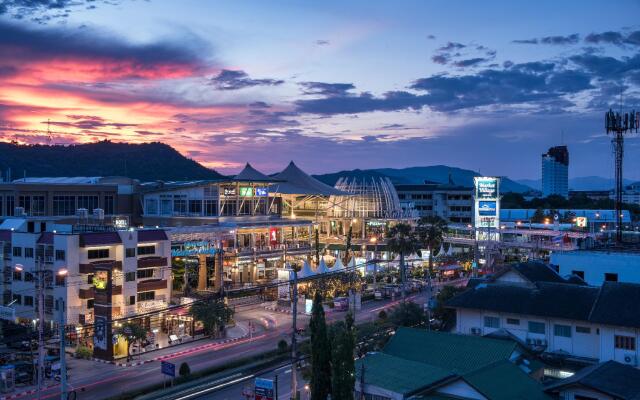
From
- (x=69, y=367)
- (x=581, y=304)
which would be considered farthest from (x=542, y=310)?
(x=69, y=367)

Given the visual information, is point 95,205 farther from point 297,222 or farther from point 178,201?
point 297,222

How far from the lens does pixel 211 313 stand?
45.5m

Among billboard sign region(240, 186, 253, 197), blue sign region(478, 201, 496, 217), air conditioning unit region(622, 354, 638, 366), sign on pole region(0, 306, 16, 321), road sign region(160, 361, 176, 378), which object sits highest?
billboard sign region(240, 186, 253, 197)

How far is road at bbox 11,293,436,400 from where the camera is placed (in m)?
35.0

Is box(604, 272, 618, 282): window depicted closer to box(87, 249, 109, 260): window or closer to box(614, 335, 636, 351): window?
box(614, 335, 636, 351): window

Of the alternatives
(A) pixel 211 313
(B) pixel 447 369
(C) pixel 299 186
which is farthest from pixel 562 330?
(C) pixel 299 186

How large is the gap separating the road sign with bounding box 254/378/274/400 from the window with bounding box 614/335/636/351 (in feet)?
58.6

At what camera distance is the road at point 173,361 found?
3497 centimetres

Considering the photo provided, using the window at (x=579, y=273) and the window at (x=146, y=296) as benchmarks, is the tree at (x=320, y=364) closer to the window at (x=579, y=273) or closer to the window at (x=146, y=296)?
the window at (x=579, y=273)

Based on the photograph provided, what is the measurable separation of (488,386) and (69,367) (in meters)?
26.9

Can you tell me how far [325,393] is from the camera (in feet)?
81.3

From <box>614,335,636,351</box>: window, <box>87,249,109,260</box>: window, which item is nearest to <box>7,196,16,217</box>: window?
<box>87,249,109,260</box>: window

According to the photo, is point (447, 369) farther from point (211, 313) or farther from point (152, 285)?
point (152, 285)

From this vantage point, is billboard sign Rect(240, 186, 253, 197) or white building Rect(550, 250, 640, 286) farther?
billboard sign Rect(240, 186, 253, 197)
